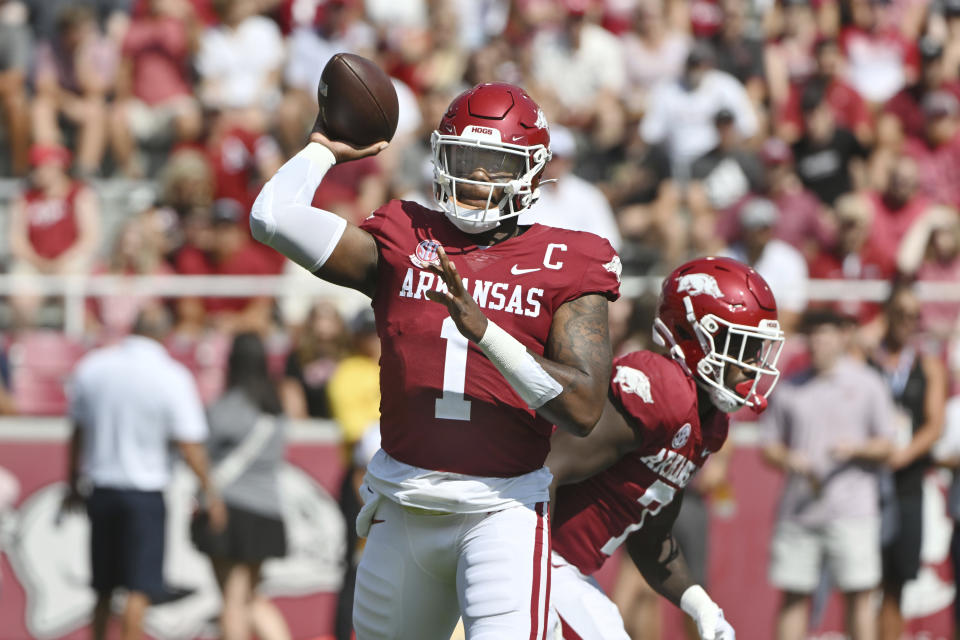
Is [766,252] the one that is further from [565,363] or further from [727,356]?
[565,363]

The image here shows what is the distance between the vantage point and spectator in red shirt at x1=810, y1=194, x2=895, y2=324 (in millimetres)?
9656

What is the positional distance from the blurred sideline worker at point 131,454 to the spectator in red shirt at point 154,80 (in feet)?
11.0

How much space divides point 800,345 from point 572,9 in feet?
12.8

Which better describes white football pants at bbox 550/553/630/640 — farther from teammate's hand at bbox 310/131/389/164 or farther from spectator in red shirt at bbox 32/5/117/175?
spectator in red shirt at bbox 32/5/117/175

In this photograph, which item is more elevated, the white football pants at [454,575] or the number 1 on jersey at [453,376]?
the number 1 on jersey at [453,376]

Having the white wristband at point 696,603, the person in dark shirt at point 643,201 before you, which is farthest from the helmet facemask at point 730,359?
the person in dark shirt at point 643,201

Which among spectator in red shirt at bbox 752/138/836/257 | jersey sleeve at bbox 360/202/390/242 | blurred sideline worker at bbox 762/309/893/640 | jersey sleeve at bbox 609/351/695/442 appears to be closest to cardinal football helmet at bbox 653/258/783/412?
jersey sleeve at bbox 609/351/695/442

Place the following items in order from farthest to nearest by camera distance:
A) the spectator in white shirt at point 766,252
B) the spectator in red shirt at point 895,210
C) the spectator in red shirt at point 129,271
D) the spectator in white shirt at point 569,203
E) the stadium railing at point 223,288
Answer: the spectator in red shirt at point 895,210 < the spectator in white shirt at point 766,252 < the spectator in white shirt at point 569,203 < the stadium railing at point 223,288 < the spectator in red shirt at point 129,271

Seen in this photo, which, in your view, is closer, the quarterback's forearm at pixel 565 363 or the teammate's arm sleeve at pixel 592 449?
the quarterback's forearm at pixel 565 363

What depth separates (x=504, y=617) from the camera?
11.9ft

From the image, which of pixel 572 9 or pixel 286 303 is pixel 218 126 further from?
pixel 572 9

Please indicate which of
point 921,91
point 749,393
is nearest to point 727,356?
point 749,393

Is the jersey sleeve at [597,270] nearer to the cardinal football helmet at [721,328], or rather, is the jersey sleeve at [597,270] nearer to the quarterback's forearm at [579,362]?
the quarterback's forearm at [579,362]

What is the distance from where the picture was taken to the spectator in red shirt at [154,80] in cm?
1061
